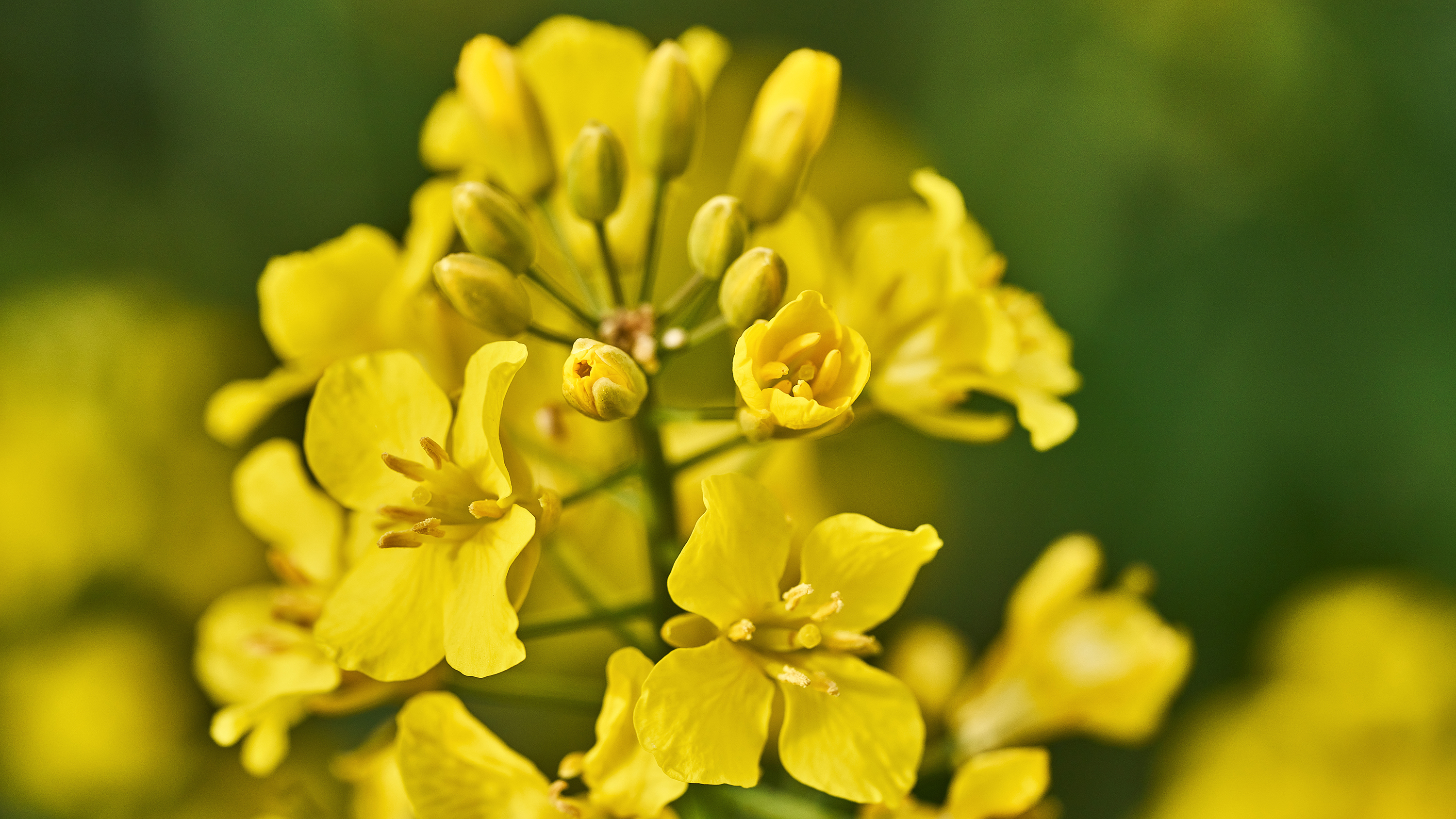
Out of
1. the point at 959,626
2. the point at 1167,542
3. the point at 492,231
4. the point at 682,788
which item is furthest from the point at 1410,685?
the point at 492,231

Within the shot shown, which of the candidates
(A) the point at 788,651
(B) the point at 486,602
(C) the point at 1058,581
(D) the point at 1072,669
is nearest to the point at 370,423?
(B) the point at 486,602

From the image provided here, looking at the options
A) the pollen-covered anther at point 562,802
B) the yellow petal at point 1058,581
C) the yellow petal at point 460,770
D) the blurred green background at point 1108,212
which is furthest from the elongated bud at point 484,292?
the blurred green background at point 1108,212

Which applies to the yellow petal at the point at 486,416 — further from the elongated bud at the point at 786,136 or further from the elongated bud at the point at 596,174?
the elongated bud at the point at 786,136

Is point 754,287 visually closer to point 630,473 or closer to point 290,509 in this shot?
point 630,473

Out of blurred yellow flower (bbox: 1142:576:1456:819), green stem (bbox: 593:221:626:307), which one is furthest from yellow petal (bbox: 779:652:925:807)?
blurred yellow flower (bbox: 1142:576:1456:819)

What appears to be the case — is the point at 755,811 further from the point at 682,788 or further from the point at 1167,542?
the point at 1167,542

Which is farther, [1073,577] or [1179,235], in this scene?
[1179,235]

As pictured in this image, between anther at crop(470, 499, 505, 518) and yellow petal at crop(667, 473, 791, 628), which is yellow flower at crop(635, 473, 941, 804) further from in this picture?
anther at crop(470, 499, 505, 518)
